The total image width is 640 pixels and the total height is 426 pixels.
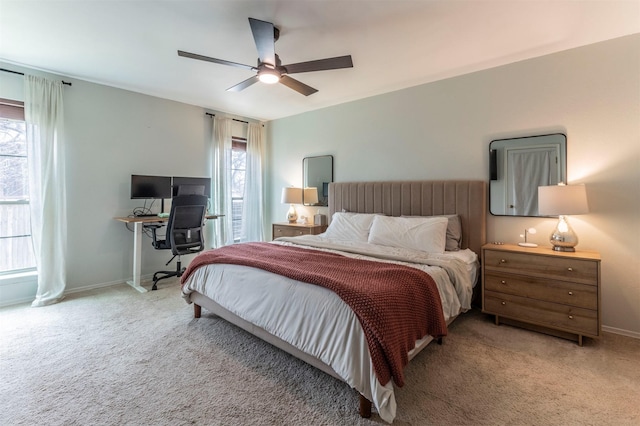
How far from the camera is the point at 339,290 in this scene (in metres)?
1.73

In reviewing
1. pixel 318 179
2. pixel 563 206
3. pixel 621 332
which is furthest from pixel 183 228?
pixel 621 332

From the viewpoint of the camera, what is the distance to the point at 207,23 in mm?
2459

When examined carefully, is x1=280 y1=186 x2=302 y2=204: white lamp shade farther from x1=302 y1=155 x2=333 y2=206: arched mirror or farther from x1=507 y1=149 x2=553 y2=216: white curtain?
x1=507 y1=149 x2=553 y2=216: white curtain

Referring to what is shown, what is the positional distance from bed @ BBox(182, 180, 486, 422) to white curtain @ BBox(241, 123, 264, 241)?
5.73ft

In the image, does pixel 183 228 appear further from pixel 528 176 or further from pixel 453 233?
pixel 528 176

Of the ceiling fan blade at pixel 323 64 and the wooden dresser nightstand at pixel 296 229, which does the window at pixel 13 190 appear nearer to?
the wooden dresser nightstand at pixel 296 229

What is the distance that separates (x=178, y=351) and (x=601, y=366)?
3.18 metres

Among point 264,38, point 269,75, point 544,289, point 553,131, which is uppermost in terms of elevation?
point 264,38

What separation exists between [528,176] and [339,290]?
2.57 metres

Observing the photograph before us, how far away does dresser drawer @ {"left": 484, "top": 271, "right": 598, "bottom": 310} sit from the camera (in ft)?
7.80

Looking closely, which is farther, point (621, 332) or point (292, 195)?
point (292, 195)

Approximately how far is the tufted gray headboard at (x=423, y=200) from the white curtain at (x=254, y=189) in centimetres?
174

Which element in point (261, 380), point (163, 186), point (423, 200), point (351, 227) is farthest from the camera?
point (163, 186)

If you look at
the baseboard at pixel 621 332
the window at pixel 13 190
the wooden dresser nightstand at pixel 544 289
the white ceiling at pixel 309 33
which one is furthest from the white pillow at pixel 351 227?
the window at pixel 13 190
